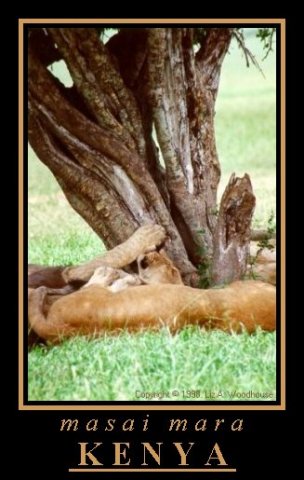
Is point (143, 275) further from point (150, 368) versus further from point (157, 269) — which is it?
point (150, 368)

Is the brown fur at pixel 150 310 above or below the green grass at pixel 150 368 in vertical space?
above

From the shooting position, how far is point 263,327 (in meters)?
5.44

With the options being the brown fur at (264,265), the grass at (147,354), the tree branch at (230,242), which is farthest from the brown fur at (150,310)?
the tree branch at (230,242)

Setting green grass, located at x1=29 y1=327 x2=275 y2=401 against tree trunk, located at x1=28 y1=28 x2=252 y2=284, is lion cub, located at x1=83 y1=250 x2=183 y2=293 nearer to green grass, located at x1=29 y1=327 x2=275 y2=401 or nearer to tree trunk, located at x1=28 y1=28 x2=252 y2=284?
tree trunk, located at x1=28 y1=28 x2=252 y2=284

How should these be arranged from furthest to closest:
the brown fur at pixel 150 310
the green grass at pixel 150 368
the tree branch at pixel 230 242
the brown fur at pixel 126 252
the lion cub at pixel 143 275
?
the tree branch at pixel 230 242 < the brown fur at pixel 126 252 < the lion cub at pixel 143 275 < the brown fur at pixel 150 310 < the green grass at pixel 150 368

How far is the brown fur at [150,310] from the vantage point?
5359 millimetres

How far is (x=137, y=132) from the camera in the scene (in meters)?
6.17

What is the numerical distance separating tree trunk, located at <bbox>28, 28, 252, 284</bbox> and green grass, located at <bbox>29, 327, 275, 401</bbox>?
892 millimetres

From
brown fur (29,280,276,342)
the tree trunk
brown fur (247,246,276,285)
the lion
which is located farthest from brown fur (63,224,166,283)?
brown fur (247,246,276,285)

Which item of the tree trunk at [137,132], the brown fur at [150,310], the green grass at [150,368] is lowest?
the green grass at [150,368]

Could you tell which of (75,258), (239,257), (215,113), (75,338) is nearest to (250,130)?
(215,113)

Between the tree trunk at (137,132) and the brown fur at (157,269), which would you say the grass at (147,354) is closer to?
the tree trunk at (137,132)

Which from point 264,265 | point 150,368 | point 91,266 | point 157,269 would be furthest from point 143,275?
point 150,368

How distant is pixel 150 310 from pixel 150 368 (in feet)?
1.35
